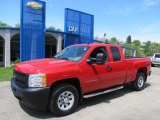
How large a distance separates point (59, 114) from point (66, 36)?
46.3 feet

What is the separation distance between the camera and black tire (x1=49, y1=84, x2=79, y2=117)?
18.3 ft

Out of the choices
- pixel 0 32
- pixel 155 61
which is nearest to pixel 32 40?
pixel 0 32

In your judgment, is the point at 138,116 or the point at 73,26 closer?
the point at 138,116

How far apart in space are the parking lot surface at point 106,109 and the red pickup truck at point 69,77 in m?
0.38

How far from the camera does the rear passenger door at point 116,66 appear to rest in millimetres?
7238

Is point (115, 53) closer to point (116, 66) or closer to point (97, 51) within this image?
point (116, 66)

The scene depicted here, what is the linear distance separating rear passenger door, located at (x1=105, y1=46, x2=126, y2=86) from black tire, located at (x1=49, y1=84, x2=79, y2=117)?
173cm

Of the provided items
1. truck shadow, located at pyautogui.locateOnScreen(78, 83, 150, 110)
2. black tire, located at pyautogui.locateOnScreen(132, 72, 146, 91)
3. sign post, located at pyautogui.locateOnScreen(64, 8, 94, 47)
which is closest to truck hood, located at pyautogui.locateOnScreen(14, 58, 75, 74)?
truck shadow, located at pyautogui.locateOnScreen(78, 83, 150, 110)

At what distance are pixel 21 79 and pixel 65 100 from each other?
1.29 metres

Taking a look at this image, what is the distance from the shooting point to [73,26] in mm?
19297

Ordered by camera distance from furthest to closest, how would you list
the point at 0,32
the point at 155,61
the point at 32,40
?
the point at 155,61
the point at 0,32
the point at 32,40

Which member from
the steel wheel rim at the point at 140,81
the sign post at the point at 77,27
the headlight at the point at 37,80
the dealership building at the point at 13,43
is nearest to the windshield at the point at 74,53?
the headlight at the point at 37,80

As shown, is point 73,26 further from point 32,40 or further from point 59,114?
point 59,114

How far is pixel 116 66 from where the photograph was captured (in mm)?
7371
